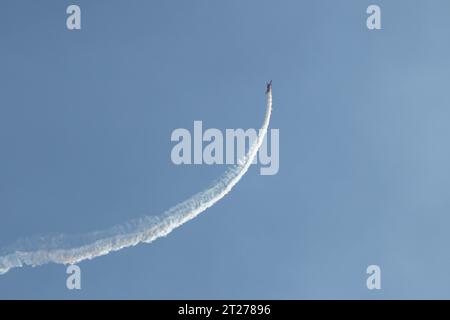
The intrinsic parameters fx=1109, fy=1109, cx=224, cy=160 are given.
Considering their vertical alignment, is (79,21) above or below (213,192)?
above

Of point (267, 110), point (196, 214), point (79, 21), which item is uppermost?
point (79, 21)
